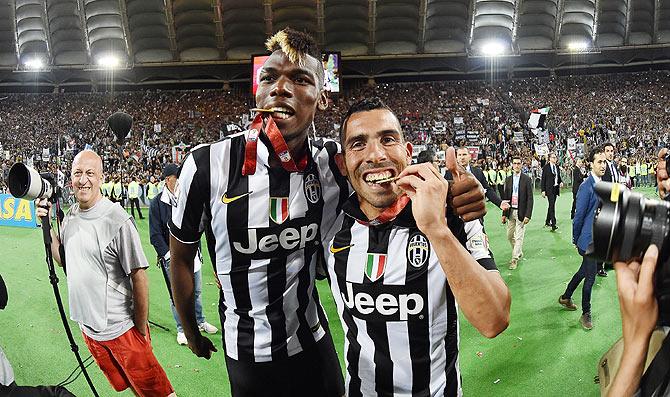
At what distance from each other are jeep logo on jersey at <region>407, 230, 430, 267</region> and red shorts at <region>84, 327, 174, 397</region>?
7.93 feet

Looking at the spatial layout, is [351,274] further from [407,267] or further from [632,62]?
[632,62]

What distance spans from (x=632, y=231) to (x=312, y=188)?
141cm

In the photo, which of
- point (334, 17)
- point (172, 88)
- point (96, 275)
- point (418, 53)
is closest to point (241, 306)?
point (96, 275)

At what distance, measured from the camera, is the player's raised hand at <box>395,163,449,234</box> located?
1584mm

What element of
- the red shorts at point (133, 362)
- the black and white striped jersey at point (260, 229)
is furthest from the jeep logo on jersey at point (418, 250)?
the red shorts at point (133, 362)

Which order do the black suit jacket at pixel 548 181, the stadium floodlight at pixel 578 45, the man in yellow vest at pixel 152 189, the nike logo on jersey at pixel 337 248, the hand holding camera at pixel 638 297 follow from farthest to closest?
the stadium floodlight at pixel 578 45, the man in yellow vest at pixel 152 189, the black suit jacket at pixel 548 181, the nike logo on jersey at pixel 337 248, the hand holding camera at pixel 638 297

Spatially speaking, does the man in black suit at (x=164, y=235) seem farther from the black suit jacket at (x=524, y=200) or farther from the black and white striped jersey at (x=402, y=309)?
the black suit jacket at (x=524, y=200)

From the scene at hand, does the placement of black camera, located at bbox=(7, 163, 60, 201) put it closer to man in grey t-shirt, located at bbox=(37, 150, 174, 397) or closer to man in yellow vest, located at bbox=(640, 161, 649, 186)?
man in grey t-shirt, located at bbox=(37, 150, 174, 397)

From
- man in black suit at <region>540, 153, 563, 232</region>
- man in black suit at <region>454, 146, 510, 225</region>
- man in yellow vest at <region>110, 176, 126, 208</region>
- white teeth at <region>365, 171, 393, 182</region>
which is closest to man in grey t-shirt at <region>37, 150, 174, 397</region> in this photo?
white teeth at <region>365, 171, 393, 182</region>

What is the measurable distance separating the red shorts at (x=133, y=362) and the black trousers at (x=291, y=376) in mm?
1342

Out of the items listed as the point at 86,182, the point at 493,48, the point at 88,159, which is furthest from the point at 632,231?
the point at 493,48

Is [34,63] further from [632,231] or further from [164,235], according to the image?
[632,231]

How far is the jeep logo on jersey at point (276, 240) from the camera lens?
7.50ft

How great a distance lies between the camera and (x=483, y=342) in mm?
5176
